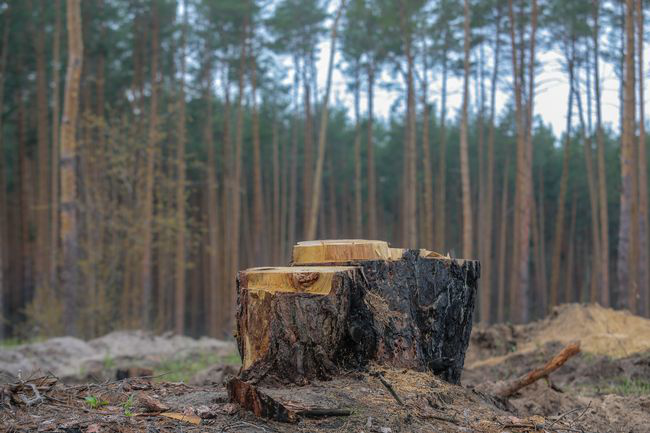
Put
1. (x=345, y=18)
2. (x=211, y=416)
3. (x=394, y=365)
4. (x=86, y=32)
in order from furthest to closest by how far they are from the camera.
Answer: (x=345, y=18), (x=86, y=32), (x=394, y=365), (x=211, y=416)

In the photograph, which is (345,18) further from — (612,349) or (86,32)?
(612,349)

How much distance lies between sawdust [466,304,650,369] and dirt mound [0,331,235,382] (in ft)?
19.5

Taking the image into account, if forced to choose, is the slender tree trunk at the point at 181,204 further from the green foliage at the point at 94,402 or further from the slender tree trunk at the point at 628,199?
the green foliage at the point at 94,402

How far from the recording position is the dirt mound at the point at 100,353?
35.9 feet

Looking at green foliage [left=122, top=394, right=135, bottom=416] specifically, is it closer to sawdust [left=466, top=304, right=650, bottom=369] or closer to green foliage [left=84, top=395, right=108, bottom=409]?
green foliage [left=84, top=395, right=108, bottom=409]

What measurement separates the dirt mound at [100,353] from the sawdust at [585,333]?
19.5ft

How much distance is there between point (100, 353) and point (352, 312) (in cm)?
1001

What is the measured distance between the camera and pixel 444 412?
14.0ft

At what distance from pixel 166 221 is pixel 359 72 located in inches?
554

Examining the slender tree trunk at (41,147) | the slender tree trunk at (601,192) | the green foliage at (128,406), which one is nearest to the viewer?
the green foliage at (128,406)

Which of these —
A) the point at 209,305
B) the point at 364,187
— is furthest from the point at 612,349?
the point at 364,187

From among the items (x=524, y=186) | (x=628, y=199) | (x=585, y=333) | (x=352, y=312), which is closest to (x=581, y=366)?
(x=585, y=333)

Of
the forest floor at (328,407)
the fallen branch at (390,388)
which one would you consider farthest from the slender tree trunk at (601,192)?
the fallen branch at (390,388)

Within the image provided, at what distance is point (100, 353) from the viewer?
13.1 metres
